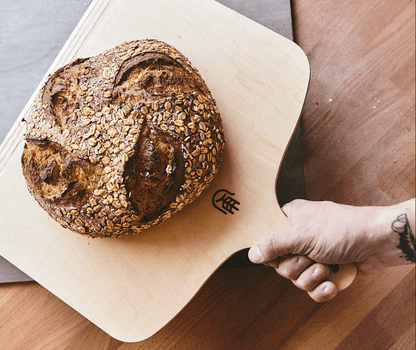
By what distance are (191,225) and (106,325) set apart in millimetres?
541

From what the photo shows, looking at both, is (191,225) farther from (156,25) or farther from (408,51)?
(408,51)

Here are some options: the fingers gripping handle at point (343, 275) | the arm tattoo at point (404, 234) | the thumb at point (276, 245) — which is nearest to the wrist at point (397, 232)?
the arm tattoo at point (404, 234)

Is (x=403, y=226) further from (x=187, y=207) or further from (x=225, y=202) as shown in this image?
(x=187, y=207)

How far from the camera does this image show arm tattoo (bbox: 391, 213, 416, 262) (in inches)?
43.8

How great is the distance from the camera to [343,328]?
1.50 m

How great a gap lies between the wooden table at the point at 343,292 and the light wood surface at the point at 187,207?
0.30 meters

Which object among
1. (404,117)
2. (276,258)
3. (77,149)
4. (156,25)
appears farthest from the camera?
(404,117)

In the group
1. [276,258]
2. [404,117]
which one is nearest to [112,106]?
[276,258]

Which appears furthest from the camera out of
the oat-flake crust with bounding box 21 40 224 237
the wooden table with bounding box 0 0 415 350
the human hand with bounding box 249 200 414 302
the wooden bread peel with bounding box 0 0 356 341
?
the wooden table with bounding box 0 0 415 350

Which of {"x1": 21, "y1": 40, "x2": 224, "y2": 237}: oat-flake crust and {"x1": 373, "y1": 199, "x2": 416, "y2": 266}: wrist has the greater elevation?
{"x1": 373, "y1": 199, "x2": 416, "y2": 266}: wrist

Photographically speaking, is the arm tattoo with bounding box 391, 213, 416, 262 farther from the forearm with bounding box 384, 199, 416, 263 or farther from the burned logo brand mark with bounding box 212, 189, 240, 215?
the burned logo brand mark with bounding box 212, 189, 240, 215

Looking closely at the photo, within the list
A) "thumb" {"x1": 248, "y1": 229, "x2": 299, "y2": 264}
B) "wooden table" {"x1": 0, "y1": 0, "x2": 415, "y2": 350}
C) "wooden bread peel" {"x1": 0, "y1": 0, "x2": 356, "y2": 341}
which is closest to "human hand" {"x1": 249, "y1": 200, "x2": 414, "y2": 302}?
"thumb" {"x1": 248, "y1": 229, "x2": 299, "y2": 264}

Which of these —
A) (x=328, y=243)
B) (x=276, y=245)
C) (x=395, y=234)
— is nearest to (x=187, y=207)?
(x=276, y=245)

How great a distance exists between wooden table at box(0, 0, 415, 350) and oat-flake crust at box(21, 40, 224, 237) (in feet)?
2.17
